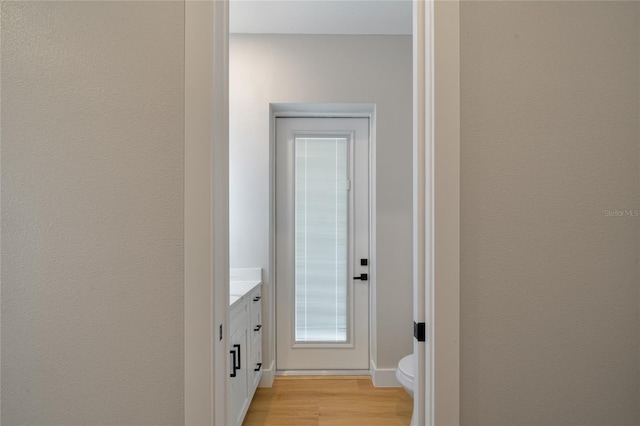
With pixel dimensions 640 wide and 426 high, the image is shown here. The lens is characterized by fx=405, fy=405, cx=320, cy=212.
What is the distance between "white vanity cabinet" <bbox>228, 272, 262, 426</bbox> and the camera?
202cm

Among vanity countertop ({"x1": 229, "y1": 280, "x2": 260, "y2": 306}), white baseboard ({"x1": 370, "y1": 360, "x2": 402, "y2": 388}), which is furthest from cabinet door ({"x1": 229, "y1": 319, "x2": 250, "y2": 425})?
white baseboard ({"x1": 370, "y1": 360, "x2": 402, "y2": 388})

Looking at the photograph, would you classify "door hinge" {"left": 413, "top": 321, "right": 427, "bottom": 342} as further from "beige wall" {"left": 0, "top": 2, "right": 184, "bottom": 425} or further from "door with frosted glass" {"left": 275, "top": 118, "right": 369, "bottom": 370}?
"door with frosted glass" {"left": 275, "top": 118, "right": 369, "bottom": 370}

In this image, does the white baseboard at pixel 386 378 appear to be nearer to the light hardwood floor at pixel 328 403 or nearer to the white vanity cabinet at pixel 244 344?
the light hardwood floor at pixel 328 403

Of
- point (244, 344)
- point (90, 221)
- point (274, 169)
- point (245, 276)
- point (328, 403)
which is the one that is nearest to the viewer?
point (90, 221)

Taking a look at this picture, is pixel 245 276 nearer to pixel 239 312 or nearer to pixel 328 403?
pixel 239 312

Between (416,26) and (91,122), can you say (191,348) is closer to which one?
(91,122)

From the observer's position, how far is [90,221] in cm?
114

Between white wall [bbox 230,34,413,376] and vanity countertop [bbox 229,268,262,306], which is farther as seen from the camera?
white wall [bbox 230,34,413,376]

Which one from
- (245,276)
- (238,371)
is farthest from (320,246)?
(238,371)

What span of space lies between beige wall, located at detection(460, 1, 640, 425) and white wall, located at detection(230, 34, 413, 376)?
186 centimetres

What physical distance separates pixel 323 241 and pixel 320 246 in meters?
0.05

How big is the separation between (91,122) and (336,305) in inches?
97.4

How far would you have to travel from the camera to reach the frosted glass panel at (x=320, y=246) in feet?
10.7

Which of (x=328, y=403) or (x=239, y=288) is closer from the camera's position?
(x=239, y=288)
